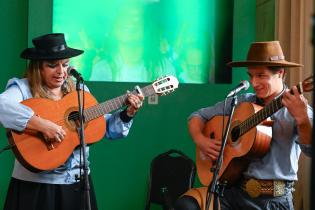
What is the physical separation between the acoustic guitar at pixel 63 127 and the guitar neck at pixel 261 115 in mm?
526

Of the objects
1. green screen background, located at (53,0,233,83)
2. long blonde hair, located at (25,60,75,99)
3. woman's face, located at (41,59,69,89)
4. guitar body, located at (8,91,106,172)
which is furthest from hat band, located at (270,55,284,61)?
green screen background, located at (53,0,233,83)

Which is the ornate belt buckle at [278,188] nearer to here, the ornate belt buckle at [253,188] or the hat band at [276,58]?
the ornate belt buckle at [253,188]

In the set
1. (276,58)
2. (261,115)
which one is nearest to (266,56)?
(276,58)

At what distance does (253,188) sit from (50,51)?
1387 mm

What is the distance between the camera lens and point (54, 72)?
9.60 feet

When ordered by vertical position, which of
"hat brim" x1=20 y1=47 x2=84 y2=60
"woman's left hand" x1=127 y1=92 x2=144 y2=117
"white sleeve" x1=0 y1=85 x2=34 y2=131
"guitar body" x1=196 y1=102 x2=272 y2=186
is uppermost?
"hat brim" x1=20 y1=47 x2=84 y2=60

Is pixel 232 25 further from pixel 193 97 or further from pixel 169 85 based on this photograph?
pixel 169 85

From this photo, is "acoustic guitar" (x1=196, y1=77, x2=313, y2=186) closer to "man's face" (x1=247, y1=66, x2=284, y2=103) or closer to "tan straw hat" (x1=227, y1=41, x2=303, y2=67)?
"man's face" (x1=247, y1=66, x2=284, y2=103)

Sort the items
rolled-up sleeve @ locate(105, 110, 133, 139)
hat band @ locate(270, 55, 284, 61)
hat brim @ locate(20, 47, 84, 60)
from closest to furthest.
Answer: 1. hat brim @ locate(20, 47, 84, 60)
2. hat band @ locate(270, 55, 284, 61)
3. rolled-up sleeve @ locate(105, 110, 133, 139)

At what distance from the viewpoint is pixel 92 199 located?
2.97 m

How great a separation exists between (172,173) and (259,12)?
1.66 meters

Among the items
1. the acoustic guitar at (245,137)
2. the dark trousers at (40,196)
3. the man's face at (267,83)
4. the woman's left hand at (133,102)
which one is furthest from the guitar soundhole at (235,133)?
the dark trousers at (40,196)

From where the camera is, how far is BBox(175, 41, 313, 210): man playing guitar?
264 cm

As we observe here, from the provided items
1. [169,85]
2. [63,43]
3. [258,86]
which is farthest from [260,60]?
[63,43]
